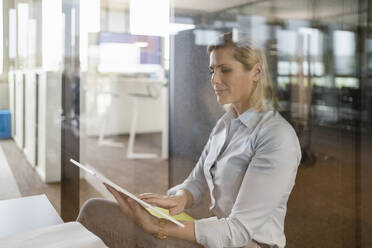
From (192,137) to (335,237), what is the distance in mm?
709

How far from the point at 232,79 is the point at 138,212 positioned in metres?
0.45

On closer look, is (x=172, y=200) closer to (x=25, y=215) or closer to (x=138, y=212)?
(x=138, y=212)

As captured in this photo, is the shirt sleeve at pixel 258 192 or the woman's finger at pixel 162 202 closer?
the shirt sleeve at pixel 258 192

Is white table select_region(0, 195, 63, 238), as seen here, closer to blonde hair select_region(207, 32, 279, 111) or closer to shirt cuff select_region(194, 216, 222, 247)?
shirt cuff select_region(194, 216, 222, 247)

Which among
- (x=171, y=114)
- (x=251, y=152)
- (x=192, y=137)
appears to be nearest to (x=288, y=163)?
(x=251, y=152)

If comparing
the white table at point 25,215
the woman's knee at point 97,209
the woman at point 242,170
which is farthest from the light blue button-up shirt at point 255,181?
the white table at point 25,215

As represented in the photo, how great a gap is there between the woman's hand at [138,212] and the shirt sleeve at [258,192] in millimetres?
116

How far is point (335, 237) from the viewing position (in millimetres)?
1248

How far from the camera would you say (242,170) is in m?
1.07

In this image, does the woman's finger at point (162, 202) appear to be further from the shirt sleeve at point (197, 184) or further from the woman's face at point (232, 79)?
the woman's face at point (232, 79)

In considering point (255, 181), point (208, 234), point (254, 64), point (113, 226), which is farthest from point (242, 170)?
point (113, 226)

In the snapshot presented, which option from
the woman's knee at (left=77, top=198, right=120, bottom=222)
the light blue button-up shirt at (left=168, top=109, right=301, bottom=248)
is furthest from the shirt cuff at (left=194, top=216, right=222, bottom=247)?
the woman's knee at (left=77, top=198, right=120, bottom=222)

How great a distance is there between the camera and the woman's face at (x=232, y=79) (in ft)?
3.58

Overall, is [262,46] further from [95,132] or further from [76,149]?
[95,132]
